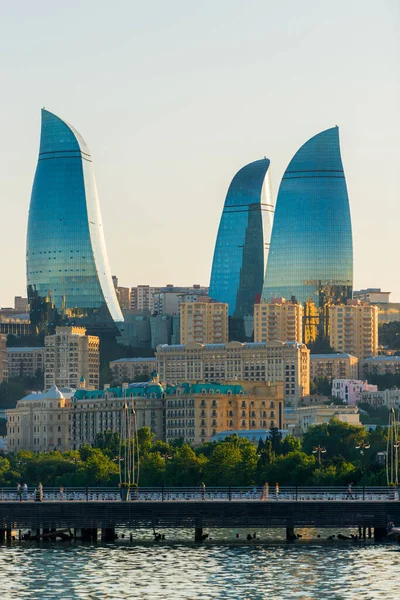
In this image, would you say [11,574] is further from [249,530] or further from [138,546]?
[249,530]

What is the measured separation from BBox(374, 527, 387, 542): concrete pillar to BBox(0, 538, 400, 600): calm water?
1.82 meters

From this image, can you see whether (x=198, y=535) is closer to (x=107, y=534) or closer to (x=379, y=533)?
(x=107, y=534)

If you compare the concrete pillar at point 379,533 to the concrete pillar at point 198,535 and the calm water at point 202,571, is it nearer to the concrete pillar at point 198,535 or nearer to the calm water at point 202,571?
the calm water at point 202,571

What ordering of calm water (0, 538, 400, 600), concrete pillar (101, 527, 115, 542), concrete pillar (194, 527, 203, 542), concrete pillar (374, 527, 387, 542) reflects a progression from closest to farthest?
1. calm water (0, 538, 400, 600)
2. concrete pillar (374, 527, 387, 542)
3. concrete pillar (194, 527, 203, 542)
4. concrete pillar (101, 527, 115, 542)

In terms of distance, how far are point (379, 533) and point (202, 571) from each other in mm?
18642

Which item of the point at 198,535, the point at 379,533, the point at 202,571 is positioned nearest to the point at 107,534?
the point at 198,535

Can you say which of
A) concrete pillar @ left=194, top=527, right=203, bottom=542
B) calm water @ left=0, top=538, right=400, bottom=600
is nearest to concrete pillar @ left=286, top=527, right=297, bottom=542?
calm water @ left=0, top=538, right=400, bottom=600

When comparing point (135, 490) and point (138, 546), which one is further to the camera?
point (135, 490)

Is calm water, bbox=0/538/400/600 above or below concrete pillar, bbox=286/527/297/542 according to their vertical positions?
below

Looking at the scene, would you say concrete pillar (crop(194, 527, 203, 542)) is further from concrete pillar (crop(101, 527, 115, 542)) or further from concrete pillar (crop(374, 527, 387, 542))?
concrete pillar (crop(374, 527, 387, 542))

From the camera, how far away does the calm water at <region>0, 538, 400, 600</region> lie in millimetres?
119000

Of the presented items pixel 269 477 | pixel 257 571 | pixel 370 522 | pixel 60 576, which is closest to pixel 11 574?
pixel 60 576

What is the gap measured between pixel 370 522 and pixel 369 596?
2459 centimetres

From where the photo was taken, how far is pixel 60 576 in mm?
125500
